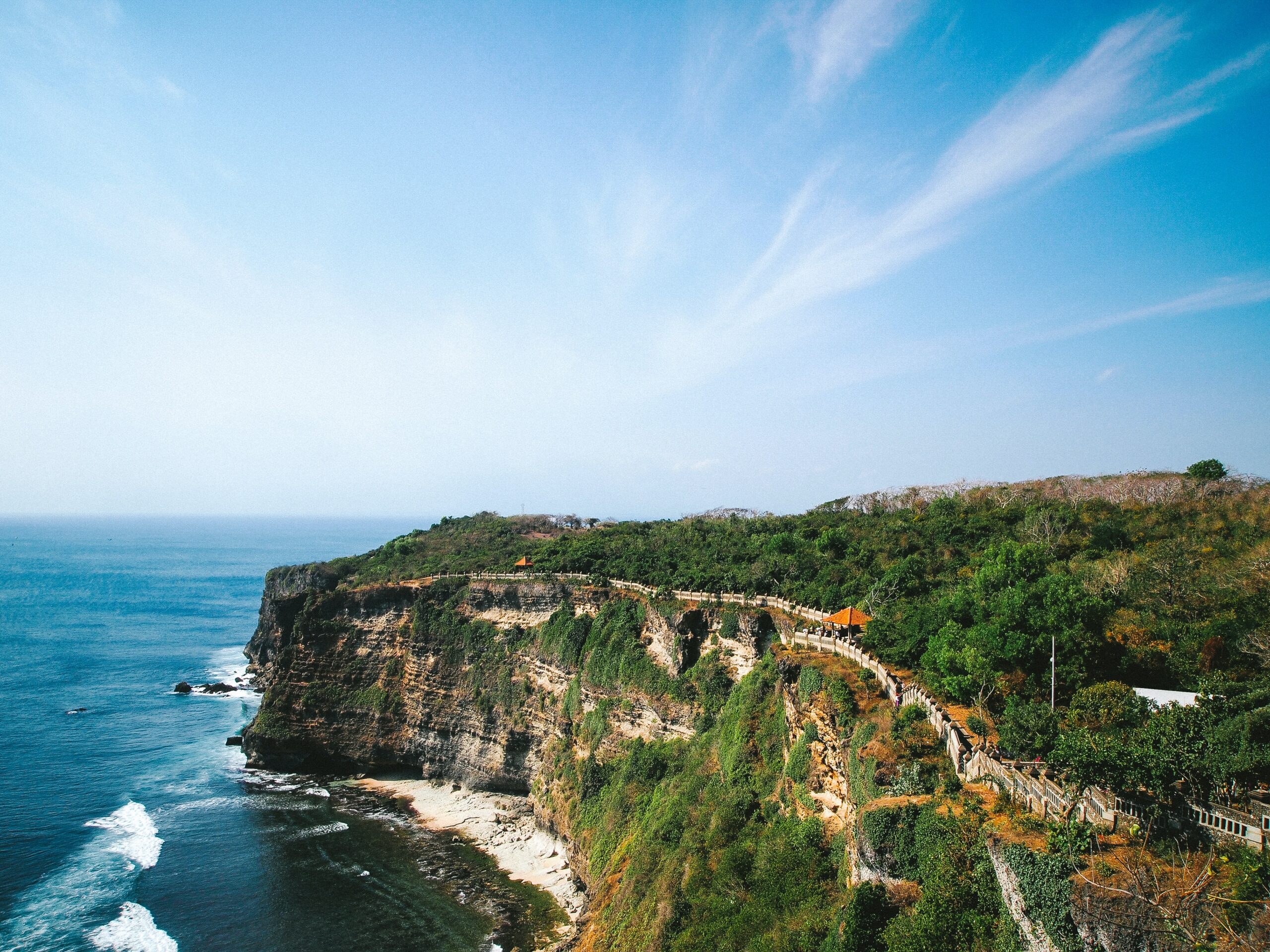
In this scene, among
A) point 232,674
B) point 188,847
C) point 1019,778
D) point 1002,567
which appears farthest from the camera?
point 232,674

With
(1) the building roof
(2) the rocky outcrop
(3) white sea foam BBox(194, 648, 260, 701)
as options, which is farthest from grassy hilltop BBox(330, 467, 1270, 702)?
(3) white sea foam BBox(194, 648, 260, 701)

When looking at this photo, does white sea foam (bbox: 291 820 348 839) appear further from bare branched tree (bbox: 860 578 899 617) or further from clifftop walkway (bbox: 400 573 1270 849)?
bare branched tree (bbox: 860 578 899 617)

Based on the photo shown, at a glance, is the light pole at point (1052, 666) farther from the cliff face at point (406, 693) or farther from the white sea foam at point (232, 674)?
the white sea foam at point (232, 674)

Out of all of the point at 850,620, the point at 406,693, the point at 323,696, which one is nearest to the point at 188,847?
the point at 323,696

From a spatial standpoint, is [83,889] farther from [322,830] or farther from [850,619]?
[850,619]

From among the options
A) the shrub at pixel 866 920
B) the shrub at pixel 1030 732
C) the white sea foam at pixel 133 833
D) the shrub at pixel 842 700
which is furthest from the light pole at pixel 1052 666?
the white sea foam at pixel 133 833

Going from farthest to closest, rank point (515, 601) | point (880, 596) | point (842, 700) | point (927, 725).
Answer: point (515, 601)
point (880, 596)
point (842, 700)
point (927, 725)

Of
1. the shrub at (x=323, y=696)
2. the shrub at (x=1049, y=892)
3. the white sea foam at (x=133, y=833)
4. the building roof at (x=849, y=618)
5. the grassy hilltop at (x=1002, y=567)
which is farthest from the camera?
the shrub at (x=323, y=696)
